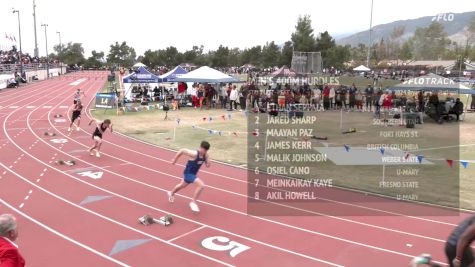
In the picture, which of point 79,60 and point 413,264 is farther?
point 79,60

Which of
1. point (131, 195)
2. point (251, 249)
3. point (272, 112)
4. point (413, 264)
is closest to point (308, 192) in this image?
point (251, 249)

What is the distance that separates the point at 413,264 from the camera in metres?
4.46

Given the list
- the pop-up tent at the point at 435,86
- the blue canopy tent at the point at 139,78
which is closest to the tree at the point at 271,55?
the blue canopy tent at the point at 139,78

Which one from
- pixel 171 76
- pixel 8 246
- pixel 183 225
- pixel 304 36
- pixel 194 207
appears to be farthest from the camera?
pixel 304 36

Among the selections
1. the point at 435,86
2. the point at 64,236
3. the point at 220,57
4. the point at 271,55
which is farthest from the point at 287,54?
the point at 64,236

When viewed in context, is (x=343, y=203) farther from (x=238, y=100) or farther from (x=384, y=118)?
(x=238, y=100)

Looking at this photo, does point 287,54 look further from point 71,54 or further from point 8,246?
point 71,54

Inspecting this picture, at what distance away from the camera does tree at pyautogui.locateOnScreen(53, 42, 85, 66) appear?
112m

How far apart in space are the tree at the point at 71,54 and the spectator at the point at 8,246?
114372 mm

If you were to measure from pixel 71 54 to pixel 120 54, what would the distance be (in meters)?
19.2

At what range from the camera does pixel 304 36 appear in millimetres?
60406

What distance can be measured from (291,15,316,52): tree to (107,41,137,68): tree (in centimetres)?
5365

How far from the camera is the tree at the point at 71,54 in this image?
11244 cm

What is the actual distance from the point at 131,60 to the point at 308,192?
9944 centimetres
